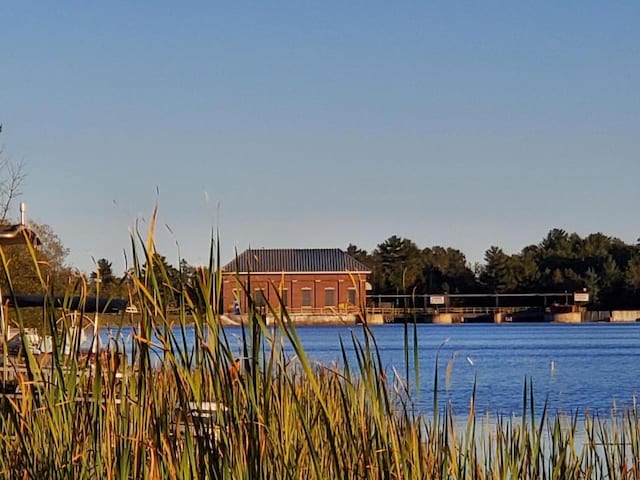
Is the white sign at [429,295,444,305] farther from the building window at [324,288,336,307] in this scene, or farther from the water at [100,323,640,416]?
the water at [100,323,640,416]

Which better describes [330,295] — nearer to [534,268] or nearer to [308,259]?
[308,259]

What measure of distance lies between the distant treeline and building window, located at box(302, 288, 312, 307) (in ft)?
16.6

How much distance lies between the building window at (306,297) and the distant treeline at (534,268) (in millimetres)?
5058

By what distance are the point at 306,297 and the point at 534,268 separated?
17.3 metres

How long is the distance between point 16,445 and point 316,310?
7849 centimetres

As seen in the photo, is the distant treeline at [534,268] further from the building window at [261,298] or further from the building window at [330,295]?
the building window at [261,298]

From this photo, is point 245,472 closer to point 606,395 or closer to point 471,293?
point 606,395

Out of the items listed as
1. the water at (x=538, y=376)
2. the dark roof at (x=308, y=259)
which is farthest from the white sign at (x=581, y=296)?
the water at (x=538, y=376)

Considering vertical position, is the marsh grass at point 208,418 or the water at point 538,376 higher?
the marsh grass at point 208,418

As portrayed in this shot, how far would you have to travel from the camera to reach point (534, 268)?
88938 millimetres

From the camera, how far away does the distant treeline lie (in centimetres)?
8812

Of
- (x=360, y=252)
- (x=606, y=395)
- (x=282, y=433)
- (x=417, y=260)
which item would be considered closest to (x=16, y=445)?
(x=282, y=433)

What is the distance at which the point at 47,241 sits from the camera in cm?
3231

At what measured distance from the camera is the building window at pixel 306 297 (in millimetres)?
83000
